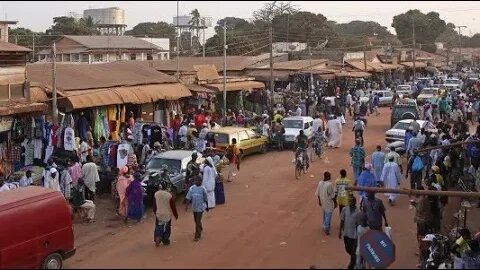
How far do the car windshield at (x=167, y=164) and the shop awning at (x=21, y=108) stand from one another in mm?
3843

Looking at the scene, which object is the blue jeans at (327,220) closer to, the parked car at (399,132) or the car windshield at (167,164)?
the car windshield at (167,164)

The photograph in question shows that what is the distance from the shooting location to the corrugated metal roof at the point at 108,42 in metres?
47.9

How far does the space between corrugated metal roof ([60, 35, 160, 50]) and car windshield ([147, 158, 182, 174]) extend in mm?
31293

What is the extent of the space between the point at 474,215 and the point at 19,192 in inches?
389

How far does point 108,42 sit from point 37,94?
97.6ft

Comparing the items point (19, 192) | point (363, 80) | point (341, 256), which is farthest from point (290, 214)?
point (363, 80)

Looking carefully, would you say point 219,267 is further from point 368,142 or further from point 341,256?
point 368,142

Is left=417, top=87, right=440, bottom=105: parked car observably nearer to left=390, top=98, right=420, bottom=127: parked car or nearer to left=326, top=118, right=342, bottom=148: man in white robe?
left=390, top=98, right=420, bottom=127: parked car

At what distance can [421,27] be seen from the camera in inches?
3627

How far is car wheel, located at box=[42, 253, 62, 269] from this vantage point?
10.2 metres

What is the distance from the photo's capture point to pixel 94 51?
46.1m

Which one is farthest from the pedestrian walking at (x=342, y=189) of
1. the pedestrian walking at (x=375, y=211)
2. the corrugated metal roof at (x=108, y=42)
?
the corrugated metal roof at (x=108, y=42)

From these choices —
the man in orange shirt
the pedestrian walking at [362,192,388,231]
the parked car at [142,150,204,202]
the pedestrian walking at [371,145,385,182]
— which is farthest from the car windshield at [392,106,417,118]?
the pedestrian walking at [362,192,388,231]

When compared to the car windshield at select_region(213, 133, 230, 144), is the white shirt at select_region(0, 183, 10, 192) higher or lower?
lower
